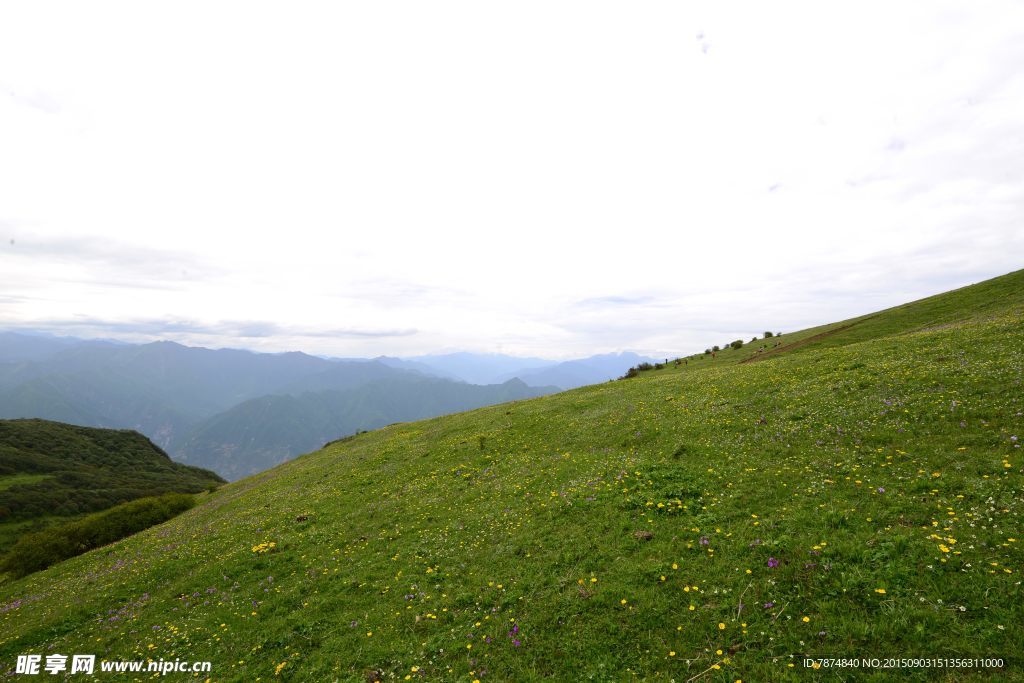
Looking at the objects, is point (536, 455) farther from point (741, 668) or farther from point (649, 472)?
point (741, 668)

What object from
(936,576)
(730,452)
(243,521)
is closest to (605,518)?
(730,452)

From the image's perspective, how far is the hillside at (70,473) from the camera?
240 ft

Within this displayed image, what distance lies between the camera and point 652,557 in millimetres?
12297

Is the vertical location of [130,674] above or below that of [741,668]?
below

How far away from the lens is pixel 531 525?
631 inches

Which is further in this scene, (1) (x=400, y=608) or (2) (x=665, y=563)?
(1) (x=400, y=608)

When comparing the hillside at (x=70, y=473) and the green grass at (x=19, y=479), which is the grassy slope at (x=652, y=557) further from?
the green grass at (x=19, y=479)

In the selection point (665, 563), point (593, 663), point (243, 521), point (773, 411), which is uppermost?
point (773, 411)

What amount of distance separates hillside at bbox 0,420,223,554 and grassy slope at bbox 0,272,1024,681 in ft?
233

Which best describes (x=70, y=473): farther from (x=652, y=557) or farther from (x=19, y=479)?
(x=652, y=557)

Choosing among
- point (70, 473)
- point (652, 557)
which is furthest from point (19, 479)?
point (652, 557)

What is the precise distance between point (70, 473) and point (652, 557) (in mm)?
143415

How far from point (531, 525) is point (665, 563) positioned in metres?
5.78

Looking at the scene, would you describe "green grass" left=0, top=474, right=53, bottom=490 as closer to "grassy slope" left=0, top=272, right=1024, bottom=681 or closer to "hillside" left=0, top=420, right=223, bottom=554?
"hillside" left=0, top=420, right=223, bottom=554
